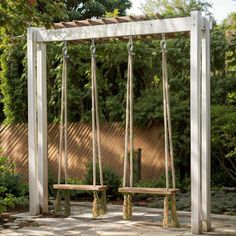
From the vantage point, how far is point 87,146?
35.7 ft

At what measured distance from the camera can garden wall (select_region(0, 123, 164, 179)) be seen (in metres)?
10.1

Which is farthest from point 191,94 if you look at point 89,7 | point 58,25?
point 89,7

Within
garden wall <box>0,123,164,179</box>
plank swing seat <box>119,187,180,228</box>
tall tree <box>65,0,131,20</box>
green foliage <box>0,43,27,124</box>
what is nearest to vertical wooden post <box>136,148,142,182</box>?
garden wall <box>0,123,164,179</box>

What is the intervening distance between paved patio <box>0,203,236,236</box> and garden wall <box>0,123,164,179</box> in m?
2.70

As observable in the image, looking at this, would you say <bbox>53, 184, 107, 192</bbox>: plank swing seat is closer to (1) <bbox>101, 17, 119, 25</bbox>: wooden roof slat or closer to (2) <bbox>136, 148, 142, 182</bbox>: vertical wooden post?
(1) <bbox>101, 17, 119, 25</bbox>: wooden roof slat

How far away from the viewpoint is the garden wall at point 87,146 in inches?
397

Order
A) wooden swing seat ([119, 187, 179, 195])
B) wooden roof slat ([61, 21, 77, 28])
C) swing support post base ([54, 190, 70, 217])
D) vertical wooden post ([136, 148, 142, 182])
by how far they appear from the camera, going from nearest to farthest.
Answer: wooden swing seat ([119, 187, 179, 195])
swing support post base ([54, 190, 70, 217])
wooden roof slat ([61, 21, 77, 28])
vertical wooden post ([136, 148, 142, 182])

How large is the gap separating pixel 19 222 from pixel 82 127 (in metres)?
4.57

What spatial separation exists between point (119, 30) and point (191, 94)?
52.1 inches

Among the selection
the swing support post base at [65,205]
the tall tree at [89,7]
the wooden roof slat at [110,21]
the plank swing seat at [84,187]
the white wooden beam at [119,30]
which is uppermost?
the tall tree at [89,7]

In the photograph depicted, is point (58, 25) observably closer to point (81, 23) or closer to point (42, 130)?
point (81, 23)

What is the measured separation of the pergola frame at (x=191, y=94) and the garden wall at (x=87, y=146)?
9.33ft

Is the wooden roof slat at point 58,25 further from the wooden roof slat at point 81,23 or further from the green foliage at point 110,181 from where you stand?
the green foliage at point 110,181

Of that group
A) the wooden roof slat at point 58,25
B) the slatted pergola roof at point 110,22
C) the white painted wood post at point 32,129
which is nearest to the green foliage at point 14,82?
the white painted wood post at point 32,129
